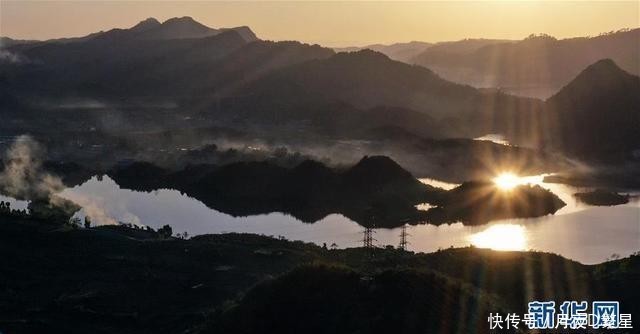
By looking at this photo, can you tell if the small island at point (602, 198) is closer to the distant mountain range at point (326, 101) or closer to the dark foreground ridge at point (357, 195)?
the dark foreground ridge at point (357, 195)

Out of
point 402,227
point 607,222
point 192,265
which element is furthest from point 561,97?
point 192,265

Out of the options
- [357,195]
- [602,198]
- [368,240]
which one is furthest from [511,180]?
[368,240]

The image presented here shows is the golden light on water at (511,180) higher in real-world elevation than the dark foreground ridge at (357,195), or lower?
higher

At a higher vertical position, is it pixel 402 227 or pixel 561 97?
pixel 561 97

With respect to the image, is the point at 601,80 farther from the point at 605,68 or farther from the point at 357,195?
the point at 357,195

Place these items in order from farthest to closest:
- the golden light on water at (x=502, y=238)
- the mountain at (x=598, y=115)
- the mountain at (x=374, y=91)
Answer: the mountain at (x=374, y=91), the mountain at (x=598, y=115), the golden light on water at (x=502, y=238)

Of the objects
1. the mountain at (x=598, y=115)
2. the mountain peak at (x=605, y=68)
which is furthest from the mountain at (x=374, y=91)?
the mountain peak at (x=605, y=68)

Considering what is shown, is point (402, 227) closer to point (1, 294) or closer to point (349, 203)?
point (349, 203)
